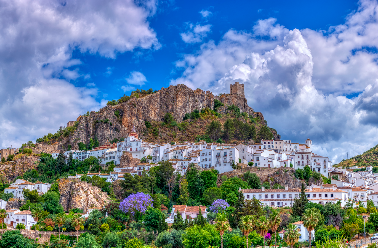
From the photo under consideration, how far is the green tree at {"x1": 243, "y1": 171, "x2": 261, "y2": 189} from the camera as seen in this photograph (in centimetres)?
8231

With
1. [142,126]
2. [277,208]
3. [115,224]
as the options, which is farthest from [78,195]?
[142,126]

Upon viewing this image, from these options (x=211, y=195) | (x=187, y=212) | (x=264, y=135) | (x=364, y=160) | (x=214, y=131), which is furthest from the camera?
(x=364, y=160)

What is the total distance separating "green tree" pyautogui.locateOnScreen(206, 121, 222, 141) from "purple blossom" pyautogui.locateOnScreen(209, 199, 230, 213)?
49.5m

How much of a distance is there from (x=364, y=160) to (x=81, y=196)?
10392 cm

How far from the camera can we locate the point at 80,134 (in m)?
122

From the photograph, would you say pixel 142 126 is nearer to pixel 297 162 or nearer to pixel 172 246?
pixel 297 162

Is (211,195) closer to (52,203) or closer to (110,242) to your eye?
(110,242)

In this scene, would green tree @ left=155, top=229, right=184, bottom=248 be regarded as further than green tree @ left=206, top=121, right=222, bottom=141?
No

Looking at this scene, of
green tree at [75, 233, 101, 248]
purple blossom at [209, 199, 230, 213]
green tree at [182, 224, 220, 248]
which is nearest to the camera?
green tree at [182, 224, 220, 248]

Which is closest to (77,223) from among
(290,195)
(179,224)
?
(179,224)

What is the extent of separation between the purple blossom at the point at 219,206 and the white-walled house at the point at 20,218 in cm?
3228

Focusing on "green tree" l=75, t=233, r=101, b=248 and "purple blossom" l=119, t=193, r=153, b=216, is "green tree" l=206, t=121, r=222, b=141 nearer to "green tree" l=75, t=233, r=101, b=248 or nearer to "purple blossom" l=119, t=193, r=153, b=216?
"purple blossom" l=119, t=193, r=153, b=216

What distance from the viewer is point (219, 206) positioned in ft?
233

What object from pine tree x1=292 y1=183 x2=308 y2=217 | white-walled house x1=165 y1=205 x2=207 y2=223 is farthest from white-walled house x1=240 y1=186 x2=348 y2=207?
white-walled house x1=165 y1=205 x2=207 y2=223
